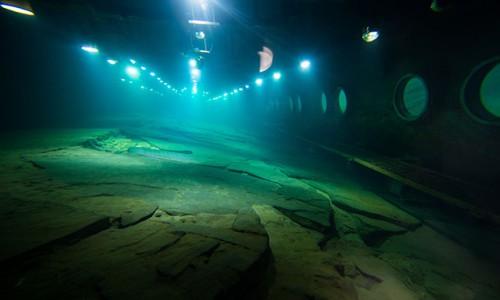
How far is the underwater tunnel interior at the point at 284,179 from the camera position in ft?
8.67

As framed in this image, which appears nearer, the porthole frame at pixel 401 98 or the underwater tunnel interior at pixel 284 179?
the underwater tunnel interior at pixel 284 179

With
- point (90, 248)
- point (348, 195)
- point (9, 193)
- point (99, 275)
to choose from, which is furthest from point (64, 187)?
point (348, 195)

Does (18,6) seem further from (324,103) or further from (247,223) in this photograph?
(324,103)

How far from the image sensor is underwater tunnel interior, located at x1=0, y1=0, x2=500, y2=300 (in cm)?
264

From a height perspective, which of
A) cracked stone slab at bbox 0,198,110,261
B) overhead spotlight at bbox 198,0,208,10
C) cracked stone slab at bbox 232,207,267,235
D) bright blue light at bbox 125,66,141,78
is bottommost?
cracked stone slab at bbox 0,198,110,261

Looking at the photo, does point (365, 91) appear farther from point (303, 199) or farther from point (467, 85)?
point (303, 199)

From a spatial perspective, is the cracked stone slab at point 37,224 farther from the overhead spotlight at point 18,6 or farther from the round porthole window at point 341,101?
the round porthole window at point 341,101

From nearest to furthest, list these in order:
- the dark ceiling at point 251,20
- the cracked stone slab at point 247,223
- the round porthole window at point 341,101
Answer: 1. the cracked stone slab at point 247,223
2. the dark ceiling at point 251,20
3. the round porthole window at point 341,101

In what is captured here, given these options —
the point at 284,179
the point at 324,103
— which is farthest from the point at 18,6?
the point at 324,103

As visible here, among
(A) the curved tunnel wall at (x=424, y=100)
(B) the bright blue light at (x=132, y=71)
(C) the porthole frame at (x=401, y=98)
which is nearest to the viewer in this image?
(A) the curved tunnel wall at (x=424, y=100)

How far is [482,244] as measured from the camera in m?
5.66

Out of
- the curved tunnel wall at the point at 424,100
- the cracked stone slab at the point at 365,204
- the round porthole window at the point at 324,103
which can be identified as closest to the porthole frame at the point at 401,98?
the curved tunnel wall at the point at 424,100

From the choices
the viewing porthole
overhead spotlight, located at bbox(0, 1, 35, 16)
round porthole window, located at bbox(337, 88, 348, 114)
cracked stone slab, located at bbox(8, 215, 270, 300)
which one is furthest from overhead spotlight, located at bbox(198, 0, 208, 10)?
round porthole window, located at bbox(337, 88, 348, 114)

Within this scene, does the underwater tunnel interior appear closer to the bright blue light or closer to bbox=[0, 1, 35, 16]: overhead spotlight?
bbox=[0, 1, 35, 16]: overhead spotlight
